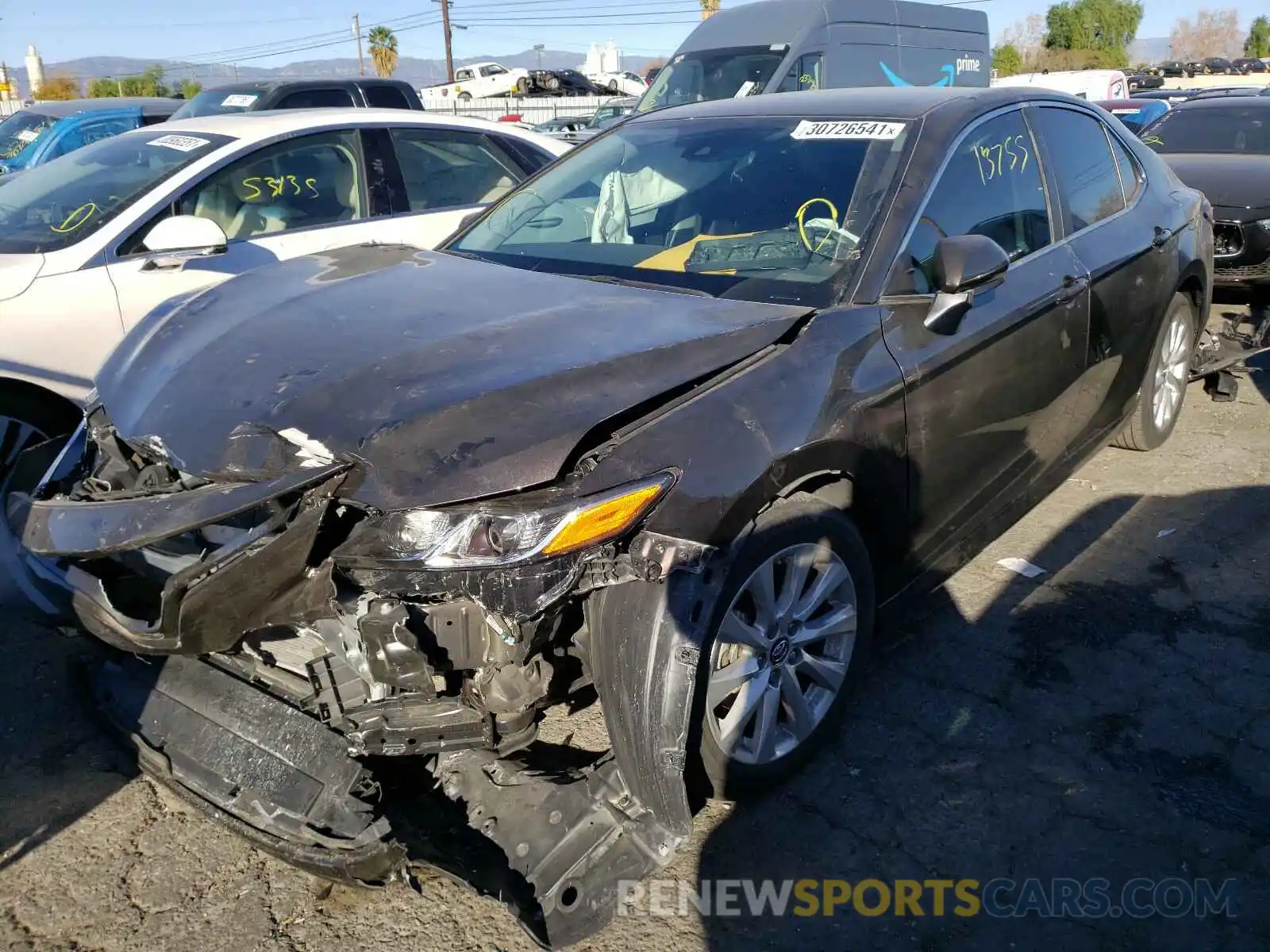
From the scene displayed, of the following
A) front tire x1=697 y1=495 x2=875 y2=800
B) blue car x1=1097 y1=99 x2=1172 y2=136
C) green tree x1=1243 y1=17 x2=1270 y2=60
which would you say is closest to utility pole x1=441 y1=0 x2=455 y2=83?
blue car x1=1097 y1=99 x2=1172 y2=136

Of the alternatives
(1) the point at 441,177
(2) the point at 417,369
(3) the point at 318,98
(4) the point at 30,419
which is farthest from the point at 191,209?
(3) the point at 318,98

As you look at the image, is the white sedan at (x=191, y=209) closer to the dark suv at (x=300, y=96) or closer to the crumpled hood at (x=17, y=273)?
the crumpled hood at (x=17, y=273)

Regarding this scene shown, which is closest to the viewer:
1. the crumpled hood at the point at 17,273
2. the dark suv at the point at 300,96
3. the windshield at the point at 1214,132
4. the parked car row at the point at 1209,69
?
the crumpled hood at the point at 17,273

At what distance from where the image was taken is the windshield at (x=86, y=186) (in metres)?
4.61

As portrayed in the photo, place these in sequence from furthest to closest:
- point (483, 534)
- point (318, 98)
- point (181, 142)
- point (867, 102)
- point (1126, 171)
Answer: point (318, 98) → point (181, 142) → point (1126, 171) → point (867, 102) → point (483, 534)

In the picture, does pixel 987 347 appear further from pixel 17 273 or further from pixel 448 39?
pixel 448 39

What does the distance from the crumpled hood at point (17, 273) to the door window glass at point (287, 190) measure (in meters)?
0.70

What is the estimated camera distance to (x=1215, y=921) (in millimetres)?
2402

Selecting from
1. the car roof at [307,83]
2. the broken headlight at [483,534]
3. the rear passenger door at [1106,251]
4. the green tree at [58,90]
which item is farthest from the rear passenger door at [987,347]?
the green tree at [58,90]

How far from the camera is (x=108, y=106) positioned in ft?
36.0

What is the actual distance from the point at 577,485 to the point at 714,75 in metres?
10.4

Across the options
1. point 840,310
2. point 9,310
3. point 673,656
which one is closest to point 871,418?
point 840,310

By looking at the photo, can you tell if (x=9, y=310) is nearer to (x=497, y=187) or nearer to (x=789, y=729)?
(x=497, y=187)

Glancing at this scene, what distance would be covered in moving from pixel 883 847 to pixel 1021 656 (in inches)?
44.3
